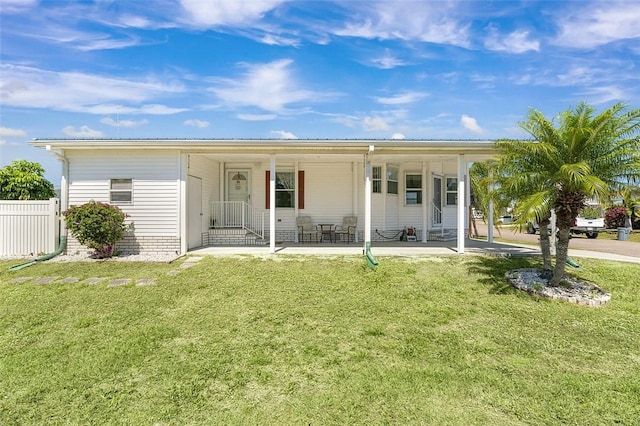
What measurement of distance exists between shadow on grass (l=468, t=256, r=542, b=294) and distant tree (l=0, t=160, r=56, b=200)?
18.2m

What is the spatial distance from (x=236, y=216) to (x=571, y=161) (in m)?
9.62

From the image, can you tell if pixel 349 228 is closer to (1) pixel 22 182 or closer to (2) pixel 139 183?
(2) pixel 139 183

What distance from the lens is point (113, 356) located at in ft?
13.2

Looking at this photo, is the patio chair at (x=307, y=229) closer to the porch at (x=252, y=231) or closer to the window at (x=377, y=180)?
the porch at (x=252, y=231)

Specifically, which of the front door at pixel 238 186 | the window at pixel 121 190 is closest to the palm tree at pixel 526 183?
the front door at pixel 238 186

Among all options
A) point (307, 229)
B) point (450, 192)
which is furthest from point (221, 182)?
point (450, 192)

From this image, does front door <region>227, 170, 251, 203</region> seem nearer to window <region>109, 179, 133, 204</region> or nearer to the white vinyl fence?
window <region>109, 179, 133, 204</region>

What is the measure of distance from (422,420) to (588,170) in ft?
16.9

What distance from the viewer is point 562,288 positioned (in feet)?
21.2

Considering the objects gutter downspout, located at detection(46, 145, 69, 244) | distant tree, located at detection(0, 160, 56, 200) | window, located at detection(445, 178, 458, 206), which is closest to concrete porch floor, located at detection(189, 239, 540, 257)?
gutter downspout, located at detection(46, 145, 69, 244)

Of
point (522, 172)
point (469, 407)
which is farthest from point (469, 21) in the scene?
point (469, 407)

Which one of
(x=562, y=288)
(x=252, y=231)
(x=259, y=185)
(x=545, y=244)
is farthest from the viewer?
(x=259, y=185)

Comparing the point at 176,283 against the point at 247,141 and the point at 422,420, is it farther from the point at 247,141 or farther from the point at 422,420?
the point at 422,420

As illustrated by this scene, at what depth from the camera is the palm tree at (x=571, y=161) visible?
5.97 m
